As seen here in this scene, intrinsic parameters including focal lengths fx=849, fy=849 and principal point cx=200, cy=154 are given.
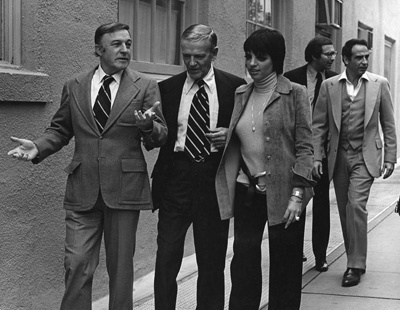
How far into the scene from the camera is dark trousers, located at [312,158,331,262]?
7844 millimetres

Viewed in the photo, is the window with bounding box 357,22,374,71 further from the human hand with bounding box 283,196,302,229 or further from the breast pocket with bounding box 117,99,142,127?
the breast pocket with bounding box 117,99,142,127

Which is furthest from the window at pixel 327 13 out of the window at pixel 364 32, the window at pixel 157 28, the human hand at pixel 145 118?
the human hand at pixel 145 118

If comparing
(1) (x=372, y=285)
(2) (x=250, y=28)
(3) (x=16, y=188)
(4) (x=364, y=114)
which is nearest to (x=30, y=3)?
(3) (x=16, y=188)

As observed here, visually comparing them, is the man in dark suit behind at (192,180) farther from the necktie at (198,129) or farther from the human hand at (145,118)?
the human hand at (145,118)

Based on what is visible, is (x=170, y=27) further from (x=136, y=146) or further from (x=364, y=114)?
(x=136, y=146)

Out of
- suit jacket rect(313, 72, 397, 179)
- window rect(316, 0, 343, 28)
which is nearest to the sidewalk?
suit jacket rect(313, 72, 397, 179)

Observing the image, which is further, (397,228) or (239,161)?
(397,228)

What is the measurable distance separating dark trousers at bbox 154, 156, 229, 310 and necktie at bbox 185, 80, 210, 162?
6 centimetres

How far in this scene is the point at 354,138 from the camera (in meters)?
7.44

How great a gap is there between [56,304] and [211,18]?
12.3ft

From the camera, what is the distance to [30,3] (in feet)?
18.7

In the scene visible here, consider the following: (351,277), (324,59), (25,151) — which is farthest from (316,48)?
(25,151)

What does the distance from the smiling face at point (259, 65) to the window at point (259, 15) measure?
16.6 ft

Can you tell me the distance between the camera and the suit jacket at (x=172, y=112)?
543 cm
